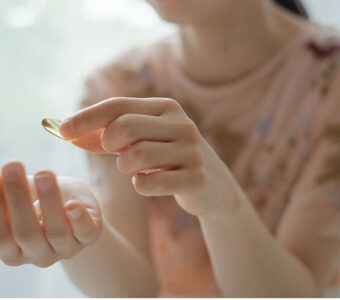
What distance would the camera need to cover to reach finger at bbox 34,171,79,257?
232 millimetres

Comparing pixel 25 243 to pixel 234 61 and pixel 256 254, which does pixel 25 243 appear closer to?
pixel 256 254

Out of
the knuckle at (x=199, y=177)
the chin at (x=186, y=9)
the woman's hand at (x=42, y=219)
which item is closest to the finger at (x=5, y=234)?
the woman's hand at (x=42, y=219)

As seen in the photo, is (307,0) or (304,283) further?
(307,0)

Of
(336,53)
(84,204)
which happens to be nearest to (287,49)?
(336,53)

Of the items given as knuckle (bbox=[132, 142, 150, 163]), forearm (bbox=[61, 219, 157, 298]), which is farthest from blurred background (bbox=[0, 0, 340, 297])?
knuckle (bbox=[132, 142, 150, 163])

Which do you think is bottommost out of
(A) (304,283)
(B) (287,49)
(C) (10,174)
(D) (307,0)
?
(A) (304,283)

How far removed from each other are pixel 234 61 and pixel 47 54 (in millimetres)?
231

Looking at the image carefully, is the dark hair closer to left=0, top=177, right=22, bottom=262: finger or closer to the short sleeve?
the short sleeve

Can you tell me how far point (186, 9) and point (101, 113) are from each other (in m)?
0.24

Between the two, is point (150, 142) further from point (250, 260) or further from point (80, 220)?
point (250, 260)

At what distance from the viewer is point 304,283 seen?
417 mm

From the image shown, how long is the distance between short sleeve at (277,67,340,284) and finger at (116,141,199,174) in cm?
23

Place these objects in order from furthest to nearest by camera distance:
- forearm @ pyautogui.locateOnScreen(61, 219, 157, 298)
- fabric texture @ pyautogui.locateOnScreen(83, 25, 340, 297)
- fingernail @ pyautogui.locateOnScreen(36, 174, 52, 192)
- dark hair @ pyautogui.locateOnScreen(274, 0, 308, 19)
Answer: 1. dark hair @ pyautogui.locateOnScreen(274, 0, 308, 19)
2. fabric texture @ pyautogui.locateOnScreen(83, 25, 340, 297)
3. forearm @ pyautogui.locateOnScreen(61, 219, 157, 298)
4. fingernail @ pyautogui.locateOnScreen(36, 174, 52, 192)

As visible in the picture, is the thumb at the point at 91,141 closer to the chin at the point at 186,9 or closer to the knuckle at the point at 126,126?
the knuckle at the point at 126,126
